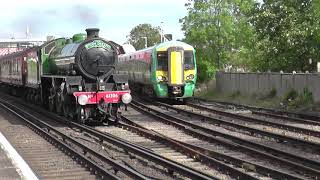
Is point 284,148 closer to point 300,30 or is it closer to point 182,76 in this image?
point 182,76

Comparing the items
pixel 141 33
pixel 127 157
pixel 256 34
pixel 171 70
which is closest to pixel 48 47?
pixel 171 70

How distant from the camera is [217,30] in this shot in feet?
123

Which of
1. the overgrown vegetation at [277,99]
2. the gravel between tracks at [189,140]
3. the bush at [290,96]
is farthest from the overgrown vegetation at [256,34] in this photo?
the gravel between tracks at [189,140]

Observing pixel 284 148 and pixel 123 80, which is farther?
pixel 123 80

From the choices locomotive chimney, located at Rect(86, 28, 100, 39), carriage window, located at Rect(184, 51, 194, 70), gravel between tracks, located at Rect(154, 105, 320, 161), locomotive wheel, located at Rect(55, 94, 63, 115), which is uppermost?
locomotive chimney, located at Rect(86, 28, 100, 39)

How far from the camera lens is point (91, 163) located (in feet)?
32.5

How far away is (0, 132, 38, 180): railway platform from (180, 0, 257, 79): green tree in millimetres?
27052

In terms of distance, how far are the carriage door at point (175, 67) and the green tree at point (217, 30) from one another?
1255cm

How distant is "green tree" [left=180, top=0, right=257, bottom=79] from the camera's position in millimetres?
37312

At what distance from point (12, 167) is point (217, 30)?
96.3 feet

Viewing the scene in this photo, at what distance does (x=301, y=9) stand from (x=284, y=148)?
18.3m

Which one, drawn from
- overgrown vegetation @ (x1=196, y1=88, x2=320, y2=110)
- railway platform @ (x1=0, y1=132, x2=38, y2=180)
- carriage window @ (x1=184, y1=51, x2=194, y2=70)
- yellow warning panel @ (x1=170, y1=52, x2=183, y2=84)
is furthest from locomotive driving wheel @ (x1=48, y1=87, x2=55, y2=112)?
overgrown vegetation @ (x1=196, y1=88, x2=320, y2=110)

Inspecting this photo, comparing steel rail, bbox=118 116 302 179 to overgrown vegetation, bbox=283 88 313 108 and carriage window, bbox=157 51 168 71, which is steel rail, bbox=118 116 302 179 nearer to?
overgrown vegetation, bbox=283 88 313 108

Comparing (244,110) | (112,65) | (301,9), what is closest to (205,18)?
(301,9)
